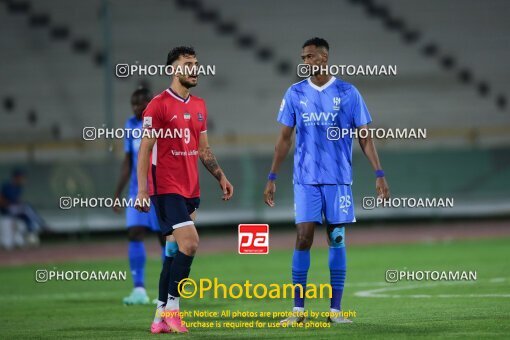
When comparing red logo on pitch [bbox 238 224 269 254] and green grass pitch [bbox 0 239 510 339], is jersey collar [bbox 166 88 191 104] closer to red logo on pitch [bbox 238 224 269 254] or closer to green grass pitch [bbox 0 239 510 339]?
red logo on pitch [bbox 238 224 269 254]

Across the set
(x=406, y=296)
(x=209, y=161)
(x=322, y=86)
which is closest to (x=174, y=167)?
(x=209, y=161)

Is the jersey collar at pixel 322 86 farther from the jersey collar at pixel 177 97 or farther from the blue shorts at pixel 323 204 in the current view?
the jersey collar at pixel 177 97

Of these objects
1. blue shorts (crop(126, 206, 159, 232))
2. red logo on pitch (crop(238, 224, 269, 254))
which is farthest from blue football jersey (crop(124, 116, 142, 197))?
red logo on pitch (crop(238, 224, 269, 254))

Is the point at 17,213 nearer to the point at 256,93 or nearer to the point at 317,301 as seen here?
A: the point at 256,93

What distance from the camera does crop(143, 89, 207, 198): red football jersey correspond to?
9.21 metres

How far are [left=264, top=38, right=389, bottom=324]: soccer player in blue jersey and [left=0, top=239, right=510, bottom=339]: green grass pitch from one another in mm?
714

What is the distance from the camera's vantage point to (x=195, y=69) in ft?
30.3

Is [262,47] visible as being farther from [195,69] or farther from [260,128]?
[195,69]

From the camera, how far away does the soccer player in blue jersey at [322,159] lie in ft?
30.8

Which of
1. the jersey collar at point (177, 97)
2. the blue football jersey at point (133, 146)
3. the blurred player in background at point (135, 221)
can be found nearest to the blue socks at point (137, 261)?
the blurred player in background at point (135, 221)

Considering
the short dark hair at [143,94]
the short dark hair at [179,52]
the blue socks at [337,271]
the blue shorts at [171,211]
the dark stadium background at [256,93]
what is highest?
the dark stadium background at [256,93]

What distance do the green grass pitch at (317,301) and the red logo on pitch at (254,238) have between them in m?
0.72

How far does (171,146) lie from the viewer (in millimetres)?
9250

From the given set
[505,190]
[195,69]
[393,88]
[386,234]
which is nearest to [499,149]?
[505,190]
